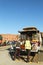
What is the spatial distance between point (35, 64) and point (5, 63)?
214 cm

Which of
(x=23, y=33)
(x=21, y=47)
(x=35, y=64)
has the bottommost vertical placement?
(x=35, y=64)

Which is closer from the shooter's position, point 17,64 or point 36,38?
point 17,64

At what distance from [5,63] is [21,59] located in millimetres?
2288

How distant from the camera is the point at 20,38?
67.7ft

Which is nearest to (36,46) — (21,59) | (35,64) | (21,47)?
(21,47)

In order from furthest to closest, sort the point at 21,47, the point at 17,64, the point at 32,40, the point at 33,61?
the point at 32,40, the point at 21,47, the point at 33,61, the point at 17,64

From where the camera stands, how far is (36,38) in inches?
782

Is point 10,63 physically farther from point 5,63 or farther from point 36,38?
point 36,38

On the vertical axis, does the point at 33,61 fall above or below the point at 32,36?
below

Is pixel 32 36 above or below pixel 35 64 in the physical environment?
above

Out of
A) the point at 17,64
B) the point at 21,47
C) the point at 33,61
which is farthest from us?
Result: the point at 21,47

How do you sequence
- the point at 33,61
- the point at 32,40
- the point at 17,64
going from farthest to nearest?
1. the point at 32,40
2. the point at 33,61
3. the point at 17,64

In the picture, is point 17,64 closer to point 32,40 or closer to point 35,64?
point 35,64

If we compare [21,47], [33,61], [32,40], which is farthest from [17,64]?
[32,40]
